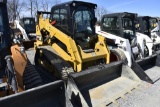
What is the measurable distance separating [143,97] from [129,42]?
14.4 ft

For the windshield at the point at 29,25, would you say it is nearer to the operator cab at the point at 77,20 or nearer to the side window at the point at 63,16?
the operator cab at the point at 77,20

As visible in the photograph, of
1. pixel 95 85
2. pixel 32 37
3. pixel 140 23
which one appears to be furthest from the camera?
pixel 32 37

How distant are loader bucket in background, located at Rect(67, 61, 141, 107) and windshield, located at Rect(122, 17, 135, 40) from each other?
3.71m

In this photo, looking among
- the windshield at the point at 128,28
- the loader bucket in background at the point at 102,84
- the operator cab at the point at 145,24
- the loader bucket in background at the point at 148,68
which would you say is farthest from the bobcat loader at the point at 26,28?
the loader bucket in background at the point at 102,84

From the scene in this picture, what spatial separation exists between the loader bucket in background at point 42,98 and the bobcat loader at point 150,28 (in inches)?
337

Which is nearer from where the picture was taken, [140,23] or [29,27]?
[140,23]

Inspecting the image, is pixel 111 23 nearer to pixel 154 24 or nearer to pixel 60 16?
pixel 60 16

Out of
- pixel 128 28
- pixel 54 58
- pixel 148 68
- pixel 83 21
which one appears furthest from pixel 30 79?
pixel 128 28

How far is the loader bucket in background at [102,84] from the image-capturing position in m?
4.75

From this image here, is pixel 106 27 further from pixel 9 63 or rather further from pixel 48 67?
pixel 9 63

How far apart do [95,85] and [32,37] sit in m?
13.5

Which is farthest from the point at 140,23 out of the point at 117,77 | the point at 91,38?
the point at 117,77

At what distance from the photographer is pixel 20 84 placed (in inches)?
159

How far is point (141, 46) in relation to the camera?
402 inches
